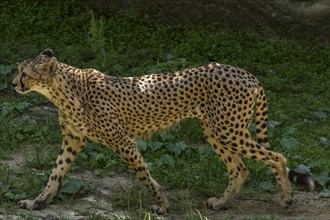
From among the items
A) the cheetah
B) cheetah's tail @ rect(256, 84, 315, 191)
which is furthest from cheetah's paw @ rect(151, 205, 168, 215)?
cheetah's tail @ rect(256, 84, 315, 191)

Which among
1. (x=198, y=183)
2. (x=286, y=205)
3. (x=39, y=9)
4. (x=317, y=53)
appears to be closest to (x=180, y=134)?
(x=198, y=183)

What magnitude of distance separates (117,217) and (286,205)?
139 cm

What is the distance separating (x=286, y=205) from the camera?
281 inches

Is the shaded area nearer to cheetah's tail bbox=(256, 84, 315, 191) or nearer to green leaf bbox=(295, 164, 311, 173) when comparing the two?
green leaf bbox=(295, 164, 311, 173)

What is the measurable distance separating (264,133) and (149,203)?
107 centimetres

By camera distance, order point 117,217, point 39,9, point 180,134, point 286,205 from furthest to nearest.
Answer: point 39,9, point 180,134, point 286,205, point 117,217

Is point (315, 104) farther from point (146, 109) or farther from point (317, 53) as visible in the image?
point (146, 109)

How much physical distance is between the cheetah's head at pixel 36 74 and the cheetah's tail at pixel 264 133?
1.63 metres

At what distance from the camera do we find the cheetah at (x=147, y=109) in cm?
693

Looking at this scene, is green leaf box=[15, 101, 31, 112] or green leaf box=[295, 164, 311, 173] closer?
green leaf box=[295, 164, 311, 173]

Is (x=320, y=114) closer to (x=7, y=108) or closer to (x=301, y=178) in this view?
(x=301, y=178)

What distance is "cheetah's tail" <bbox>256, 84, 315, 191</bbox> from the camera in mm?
7066

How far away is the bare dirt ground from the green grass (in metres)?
0.18

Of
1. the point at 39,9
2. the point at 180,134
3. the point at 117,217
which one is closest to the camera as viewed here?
the point at 117,217
